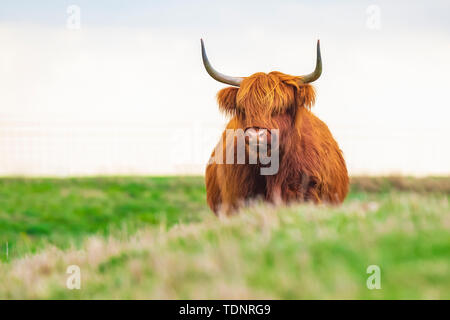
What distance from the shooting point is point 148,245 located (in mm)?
5969

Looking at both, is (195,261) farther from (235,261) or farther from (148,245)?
(148,245)

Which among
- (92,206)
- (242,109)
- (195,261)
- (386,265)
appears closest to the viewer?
(386,265)

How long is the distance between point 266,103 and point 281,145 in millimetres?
539

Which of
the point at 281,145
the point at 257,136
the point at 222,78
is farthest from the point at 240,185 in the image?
the point at 222,78

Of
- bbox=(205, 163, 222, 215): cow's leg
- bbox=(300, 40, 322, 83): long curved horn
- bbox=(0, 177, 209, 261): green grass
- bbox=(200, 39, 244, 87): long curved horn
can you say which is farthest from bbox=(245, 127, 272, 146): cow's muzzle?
bbox=(0, 177, 209, 261): green grass

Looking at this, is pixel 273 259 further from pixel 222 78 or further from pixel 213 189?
pixel 213 189

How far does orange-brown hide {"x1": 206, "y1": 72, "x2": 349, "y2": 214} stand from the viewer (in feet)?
26.8

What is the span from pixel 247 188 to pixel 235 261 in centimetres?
362

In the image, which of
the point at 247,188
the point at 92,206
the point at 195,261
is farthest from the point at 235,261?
the point at 92,206

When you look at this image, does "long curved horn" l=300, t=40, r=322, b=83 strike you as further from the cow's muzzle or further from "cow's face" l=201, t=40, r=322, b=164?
the cow's muzzle

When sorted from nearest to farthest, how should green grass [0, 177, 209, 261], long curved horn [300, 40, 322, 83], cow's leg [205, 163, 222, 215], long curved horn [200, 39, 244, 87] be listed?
long curved horn [300, 40, 322, 83]
long curved horn [200, 39, 244, 87]
cow's leg [205, 163, 222, 215]
green grass [0, 177, 209, 261]

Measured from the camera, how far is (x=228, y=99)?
867 centimetres
